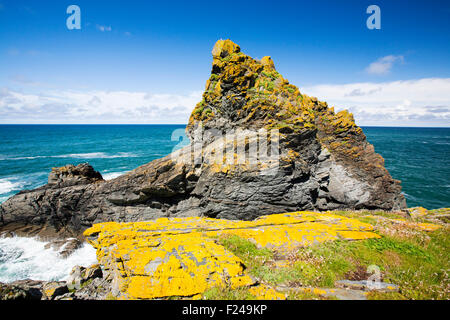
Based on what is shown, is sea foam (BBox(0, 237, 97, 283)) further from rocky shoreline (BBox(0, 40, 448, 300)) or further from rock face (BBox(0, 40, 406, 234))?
rock face (BBox(0, 40, 406, 234))

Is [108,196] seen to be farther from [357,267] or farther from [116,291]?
[357,267]

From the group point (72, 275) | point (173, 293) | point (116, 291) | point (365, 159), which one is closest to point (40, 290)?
point (72, 275)

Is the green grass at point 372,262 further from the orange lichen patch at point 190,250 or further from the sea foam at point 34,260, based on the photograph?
the sea foam at point 34,260

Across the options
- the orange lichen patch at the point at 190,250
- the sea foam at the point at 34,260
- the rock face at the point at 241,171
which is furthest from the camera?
the sea foam at the point at 34,260

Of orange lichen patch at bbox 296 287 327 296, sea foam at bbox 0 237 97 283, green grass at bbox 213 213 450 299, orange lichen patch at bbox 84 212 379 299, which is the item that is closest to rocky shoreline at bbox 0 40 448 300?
orange lichen patch at bbox 84 212 379 299

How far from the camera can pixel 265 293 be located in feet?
17.2

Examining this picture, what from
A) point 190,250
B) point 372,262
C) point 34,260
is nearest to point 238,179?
point 190,250

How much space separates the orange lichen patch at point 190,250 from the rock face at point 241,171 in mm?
4301

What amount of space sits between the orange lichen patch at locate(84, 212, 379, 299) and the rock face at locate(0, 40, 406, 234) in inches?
169

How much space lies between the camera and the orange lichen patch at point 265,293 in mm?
5125

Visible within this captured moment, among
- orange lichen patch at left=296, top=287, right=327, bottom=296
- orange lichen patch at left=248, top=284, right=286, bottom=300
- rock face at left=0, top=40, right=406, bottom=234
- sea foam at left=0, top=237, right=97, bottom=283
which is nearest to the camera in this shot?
orange lichen patch at left=248, top=284, right=286, bottom=300

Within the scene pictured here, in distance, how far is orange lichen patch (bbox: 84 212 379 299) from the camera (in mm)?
5555

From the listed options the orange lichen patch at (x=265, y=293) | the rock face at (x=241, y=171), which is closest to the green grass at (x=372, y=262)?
the orange lichen patch at (x=265, y=293)
